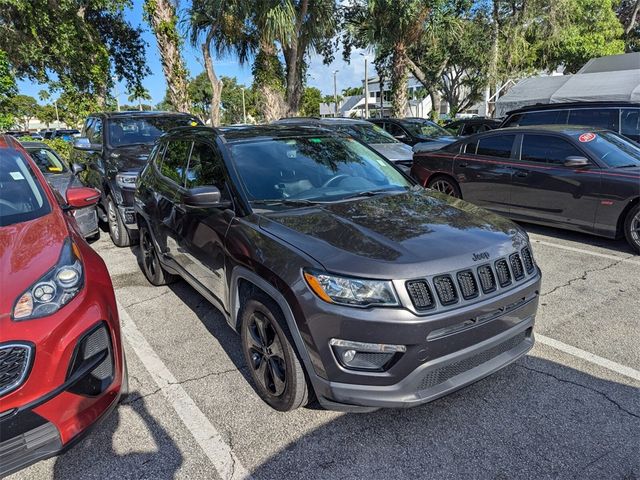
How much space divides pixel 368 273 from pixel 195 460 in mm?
1400

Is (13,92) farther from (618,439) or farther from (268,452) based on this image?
(618,439)

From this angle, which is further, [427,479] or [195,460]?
[195,460]

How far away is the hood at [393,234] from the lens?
2258 millimetres

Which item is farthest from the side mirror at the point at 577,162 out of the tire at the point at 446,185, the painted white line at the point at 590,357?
the painted white line at the point at 590,357

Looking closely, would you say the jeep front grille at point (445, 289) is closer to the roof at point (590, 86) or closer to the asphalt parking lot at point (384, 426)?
the asphalt parking lot at point (384, 426)

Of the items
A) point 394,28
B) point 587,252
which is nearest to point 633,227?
point 587,252

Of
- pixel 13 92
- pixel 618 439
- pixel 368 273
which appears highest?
pixel 13 92

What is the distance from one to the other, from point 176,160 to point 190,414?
2.38 metres

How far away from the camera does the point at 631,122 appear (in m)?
8.34

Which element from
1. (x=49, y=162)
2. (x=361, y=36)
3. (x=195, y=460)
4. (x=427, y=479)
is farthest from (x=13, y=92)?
(x=427, y=479)

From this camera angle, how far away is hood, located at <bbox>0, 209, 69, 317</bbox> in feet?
6.84

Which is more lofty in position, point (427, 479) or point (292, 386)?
point (292, 386)

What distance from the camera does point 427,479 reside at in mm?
2219

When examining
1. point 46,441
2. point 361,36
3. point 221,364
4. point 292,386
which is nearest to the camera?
point 46,441
